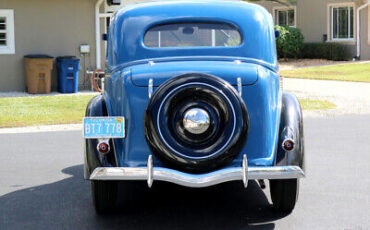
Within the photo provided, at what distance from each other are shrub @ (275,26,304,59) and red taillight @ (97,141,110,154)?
26.1m

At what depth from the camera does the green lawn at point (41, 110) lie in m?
14.1

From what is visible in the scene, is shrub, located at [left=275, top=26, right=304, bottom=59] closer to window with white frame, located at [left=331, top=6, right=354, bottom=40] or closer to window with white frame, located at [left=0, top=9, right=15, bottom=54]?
window with white frame, located at [left=331, top=6, right=354, bottom=40]

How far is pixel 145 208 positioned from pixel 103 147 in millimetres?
1022

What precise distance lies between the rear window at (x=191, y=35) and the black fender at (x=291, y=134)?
945 mm

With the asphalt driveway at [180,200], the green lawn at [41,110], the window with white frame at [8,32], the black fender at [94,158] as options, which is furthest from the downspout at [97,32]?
the black fender at [94,158]

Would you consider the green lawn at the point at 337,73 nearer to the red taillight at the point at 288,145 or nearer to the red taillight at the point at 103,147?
the red taillight at the point at 288,145

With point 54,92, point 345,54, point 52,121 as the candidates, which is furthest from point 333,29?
point 52,121

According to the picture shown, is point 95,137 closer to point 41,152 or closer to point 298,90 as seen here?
point 41,152

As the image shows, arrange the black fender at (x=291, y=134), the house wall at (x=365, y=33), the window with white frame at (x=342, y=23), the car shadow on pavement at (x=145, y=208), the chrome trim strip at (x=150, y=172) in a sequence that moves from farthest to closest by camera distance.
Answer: the window with white frame at (x=342, y=23) < the house wall at (x=365, y=33) < the car shadow on pavement at (x=145, y=208) < the black fender at (x=291, y=134) < the chrome trim strip at (x=150, y=172)

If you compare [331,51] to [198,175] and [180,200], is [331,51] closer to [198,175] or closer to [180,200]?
[180,200]

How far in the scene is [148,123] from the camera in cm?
569

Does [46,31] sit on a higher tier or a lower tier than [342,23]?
lower

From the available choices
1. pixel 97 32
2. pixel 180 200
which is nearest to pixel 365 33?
pixel 97 32

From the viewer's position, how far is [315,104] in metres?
16.6
